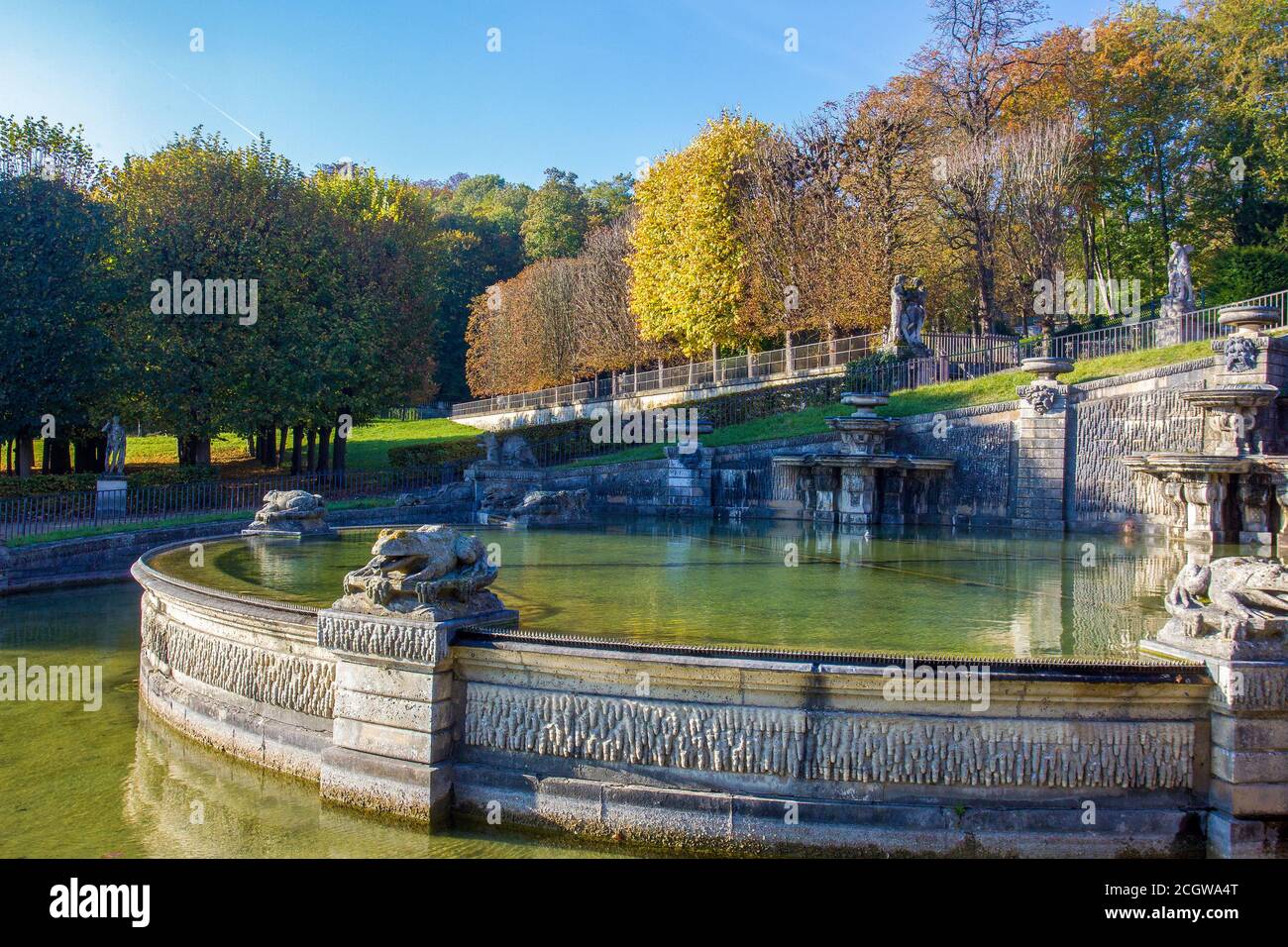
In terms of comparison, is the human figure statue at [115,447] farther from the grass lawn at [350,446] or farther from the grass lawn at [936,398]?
the grass lawn at [936,398]

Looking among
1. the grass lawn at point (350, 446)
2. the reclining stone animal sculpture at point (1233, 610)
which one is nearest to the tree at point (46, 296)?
the grass lawn at point (350, 446)

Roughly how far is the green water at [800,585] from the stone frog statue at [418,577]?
107 centimetres

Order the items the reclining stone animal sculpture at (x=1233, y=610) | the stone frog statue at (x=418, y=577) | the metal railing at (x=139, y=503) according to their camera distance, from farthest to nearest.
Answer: the metal railing at (x=139, y=503) → the stone frog statue at (x=418, y=577) → the reclining stone animal sculpture at (x=1233, y=610)

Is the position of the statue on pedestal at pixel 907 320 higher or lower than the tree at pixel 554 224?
lower

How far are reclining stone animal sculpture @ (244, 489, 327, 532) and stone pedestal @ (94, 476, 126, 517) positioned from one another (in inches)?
257

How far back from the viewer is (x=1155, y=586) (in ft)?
35.9

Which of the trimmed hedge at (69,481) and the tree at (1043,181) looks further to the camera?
the tree at (1043,181)

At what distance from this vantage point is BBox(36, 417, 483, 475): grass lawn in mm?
33875

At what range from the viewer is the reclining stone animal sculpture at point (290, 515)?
14.6 metres

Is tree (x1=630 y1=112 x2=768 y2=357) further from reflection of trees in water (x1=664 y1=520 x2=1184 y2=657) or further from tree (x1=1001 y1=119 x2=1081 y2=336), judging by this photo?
reflection of trees in water (x1=664 y1=520 x2=1184 y2=657)

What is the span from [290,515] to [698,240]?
25.4m

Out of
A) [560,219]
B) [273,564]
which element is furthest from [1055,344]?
[560,219]

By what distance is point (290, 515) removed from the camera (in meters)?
14.7
